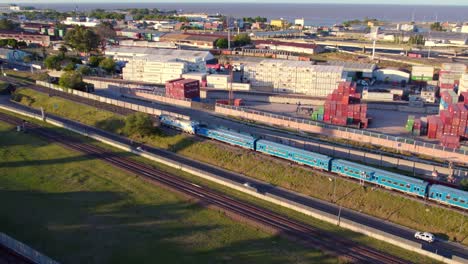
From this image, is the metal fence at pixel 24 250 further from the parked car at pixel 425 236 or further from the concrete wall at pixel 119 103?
the concrete wall at pixel 119 103

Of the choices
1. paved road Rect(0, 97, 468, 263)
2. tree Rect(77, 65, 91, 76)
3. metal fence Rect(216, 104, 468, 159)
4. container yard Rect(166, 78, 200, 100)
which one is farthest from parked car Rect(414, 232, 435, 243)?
tree Rect(77, 65, 91, 76)

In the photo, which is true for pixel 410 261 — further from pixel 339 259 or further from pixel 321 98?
pixel 321 98

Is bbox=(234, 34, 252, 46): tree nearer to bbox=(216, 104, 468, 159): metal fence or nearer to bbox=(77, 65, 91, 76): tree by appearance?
bbox=(77, 65, 91, 76): tree

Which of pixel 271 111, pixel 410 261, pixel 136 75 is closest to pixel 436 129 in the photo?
pixel 271 111

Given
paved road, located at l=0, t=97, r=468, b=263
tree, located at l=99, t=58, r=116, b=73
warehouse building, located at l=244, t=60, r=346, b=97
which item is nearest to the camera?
paved road, located at l=0, t=97, r=468, b=263

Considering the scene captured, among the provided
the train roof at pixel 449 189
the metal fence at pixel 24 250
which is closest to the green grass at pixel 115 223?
the metal fence at pixel 24 250

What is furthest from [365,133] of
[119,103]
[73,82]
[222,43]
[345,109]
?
[222,43]

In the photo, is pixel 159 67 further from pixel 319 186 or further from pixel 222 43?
pixel 319 186
